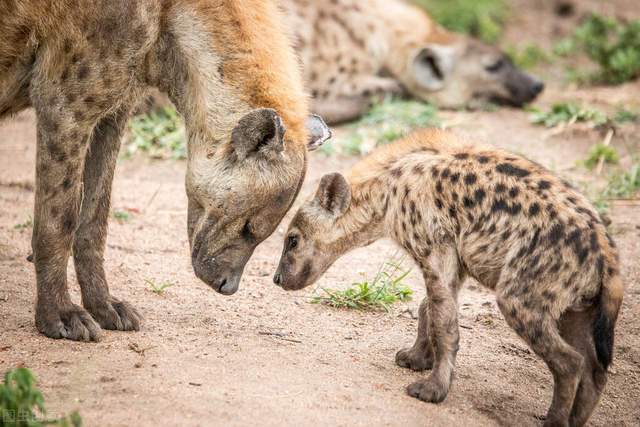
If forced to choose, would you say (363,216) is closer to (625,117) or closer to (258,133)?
(258,133)

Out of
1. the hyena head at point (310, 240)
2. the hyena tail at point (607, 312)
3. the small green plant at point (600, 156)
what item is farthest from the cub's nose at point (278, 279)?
the small green plant at point (600, 156)

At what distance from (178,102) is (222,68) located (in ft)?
0.96

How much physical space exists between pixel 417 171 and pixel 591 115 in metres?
3.66

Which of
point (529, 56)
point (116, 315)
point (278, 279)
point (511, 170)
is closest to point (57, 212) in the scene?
point (116, 315)

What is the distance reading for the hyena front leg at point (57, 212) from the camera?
376 centimetres

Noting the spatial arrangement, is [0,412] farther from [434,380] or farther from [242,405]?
[434,380]

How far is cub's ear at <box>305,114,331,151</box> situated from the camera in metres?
4.06

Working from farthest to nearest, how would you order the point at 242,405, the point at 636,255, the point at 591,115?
the point at 591,115 → the point at 636,255 → the point at 242,405

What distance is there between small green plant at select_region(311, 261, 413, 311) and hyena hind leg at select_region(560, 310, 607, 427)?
1.12 meters

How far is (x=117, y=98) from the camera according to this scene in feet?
12.6

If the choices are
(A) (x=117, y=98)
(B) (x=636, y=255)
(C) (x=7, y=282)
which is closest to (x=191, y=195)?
(A) (x=117, y=98)

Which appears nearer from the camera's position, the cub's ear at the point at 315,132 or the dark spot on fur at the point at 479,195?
the dark spot on fur at the point at 479,195

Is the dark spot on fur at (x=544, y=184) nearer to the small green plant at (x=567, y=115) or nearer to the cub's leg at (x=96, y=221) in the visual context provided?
the cub's leg at (x=96, y=221)

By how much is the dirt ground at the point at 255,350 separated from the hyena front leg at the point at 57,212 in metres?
0.10
